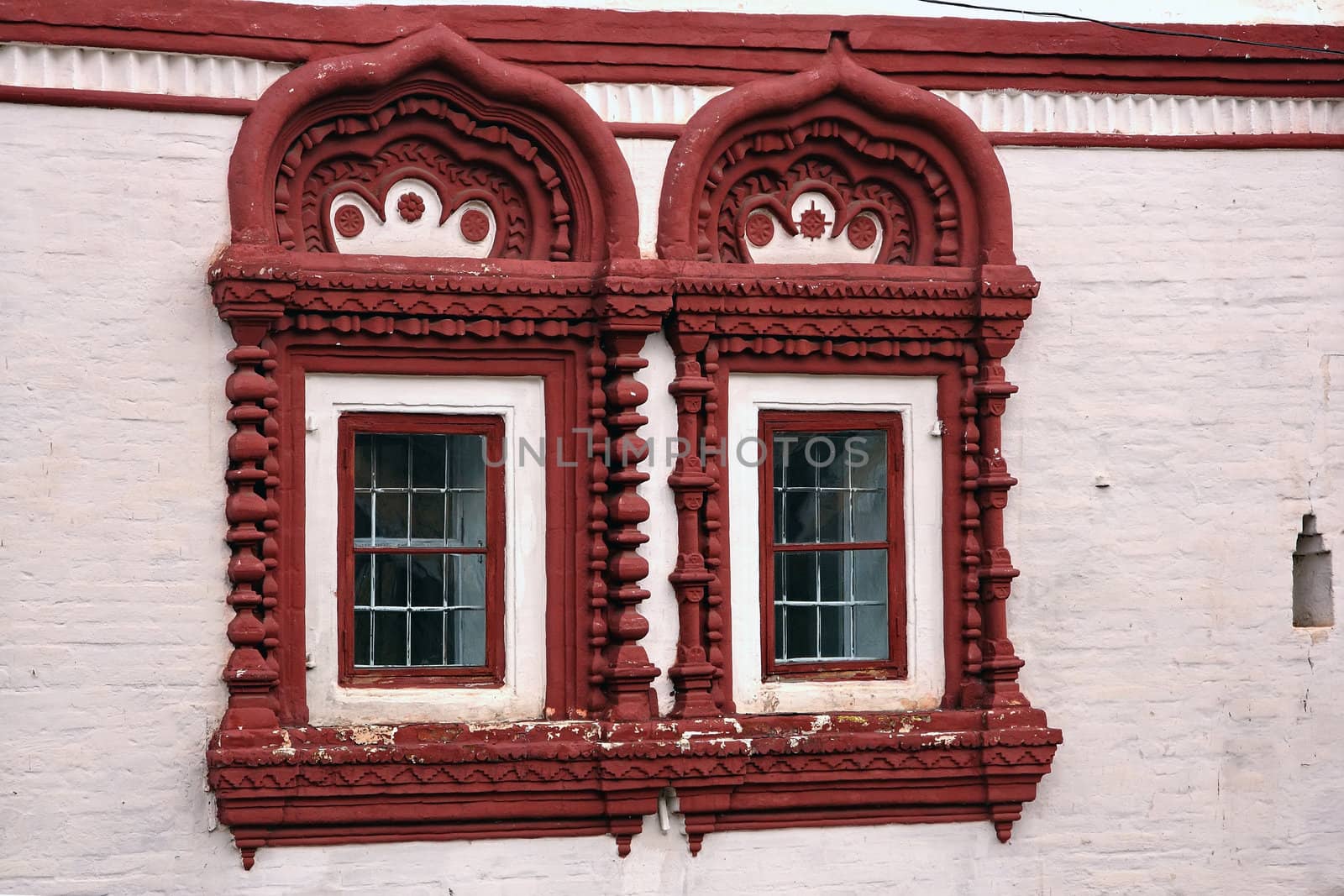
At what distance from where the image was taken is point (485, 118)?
667 cm

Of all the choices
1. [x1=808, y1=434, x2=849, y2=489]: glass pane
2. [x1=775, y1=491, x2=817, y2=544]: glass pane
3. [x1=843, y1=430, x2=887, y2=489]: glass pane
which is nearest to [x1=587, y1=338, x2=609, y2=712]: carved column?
[x1=775, y1=491, x2=817, y2=544]: glass pane

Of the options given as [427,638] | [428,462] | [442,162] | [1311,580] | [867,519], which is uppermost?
[442,162]

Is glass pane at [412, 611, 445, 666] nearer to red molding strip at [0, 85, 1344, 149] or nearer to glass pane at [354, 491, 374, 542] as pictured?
glass pane at [354, 491, 374, 542]

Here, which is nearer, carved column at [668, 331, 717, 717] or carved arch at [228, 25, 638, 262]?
carved arch at [228, 25, 638, 262]

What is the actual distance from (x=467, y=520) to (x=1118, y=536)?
2428mm

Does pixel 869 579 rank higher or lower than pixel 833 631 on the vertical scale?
higher

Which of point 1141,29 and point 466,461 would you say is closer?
point 466,461

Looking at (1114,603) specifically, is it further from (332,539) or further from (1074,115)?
(332,539)

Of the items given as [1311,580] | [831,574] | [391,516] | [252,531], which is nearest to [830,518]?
[831,574]

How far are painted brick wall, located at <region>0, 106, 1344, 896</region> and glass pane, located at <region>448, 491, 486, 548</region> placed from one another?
837mm

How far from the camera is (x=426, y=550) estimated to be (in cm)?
662

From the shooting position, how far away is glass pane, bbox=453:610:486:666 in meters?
6.69

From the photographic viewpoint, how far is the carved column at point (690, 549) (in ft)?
21.9

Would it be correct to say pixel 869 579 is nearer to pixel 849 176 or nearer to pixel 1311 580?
pixel 849 176
